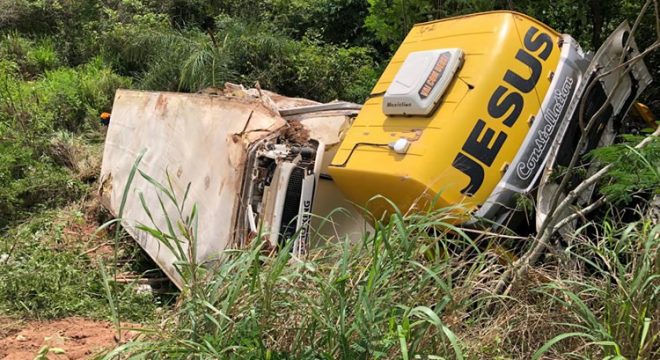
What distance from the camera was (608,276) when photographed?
2275mm

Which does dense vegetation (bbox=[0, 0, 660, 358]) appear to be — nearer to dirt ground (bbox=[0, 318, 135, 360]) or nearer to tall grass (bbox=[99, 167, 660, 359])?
tall grass (bbox=[99, 167, 660, 359])

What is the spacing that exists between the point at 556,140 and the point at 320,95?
5172 millimetres

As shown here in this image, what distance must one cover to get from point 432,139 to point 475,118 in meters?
0.25

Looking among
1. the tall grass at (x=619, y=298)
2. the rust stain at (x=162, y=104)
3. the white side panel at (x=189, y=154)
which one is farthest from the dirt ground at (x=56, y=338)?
the tall grass at (x=619, y=298)

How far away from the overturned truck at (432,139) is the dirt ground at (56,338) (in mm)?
573

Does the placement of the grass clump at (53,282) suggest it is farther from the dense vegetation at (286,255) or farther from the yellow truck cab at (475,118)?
the yellow truck cab at (475,118)

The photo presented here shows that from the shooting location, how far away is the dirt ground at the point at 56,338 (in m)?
3.30

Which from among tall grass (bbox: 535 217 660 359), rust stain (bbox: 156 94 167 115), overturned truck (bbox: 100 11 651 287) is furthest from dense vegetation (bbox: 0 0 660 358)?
rust stain (bbox: 156 94 167 115)

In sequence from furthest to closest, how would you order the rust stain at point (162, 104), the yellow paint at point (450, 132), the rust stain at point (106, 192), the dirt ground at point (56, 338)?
the rust stain at point (106, 192)
the rust stain at point (162, 104)
the dirt ground at point (56, 338)
the yellow paint at point (450, 132)

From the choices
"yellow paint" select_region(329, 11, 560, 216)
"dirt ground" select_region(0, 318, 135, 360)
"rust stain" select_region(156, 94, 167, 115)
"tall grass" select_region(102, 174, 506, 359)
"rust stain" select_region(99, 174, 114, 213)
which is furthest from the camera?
"rust stain" select_region(99, 174, 114, 213)

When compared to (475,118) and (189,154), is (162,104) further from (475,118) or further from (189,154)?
(475,118)

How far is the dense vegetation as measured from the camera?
209 cm

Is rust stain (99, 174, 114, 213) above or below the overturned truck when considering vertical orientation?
below

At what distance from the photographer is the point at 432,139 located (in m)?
3.23
